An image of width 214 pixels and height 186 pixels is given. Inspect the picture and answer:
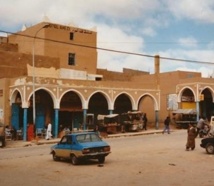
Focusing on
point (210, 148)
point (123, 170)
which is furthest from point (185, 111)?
point (123, 170)

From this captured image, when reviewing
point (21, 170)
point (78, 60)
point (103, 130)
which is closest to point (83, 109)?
point (103, 130)

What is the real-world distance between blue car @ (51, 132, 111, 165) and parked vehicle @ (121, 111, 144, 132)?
1943cm

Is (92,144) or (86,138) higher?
(86,138)

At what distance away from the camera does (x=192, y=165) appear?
18.2 metres

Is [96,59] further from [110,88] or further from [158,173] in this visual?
[158,173]

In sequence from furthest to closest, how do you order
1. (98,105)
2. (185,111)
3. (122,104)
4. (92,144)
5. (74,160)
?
(122,104)
(185,111)
(98,105)
(74,160)
(92,144)

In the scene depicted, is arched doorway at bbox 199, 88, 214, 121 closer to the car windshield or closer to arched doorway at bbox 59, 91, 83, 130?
arched doorway at bbox 59, 91, 83, 130

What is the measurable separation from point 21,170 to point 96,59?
3491cm

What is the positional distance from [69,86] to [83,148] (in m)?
19.8

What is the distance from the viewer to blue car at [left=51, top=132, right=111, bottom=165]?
18.9m

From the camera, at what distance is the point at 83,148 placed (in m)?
18.8

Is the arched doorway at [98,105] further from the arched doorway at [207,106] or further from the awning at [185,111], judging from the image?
the arched doorway at [207,106]

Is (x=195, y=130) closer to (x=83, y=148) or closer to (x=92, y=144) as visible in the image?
(x=92, y=144)

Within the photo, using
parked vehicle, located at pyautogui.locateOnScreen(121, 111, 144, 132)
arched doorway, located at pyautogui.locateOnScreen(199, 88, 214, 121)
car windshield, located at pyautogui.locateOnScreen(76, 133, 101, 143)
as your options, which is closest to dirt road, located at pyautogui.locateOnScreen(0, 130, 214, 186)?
car windshield, located at pyautogui.locateOnScreen(76, 133, 101, 143)
